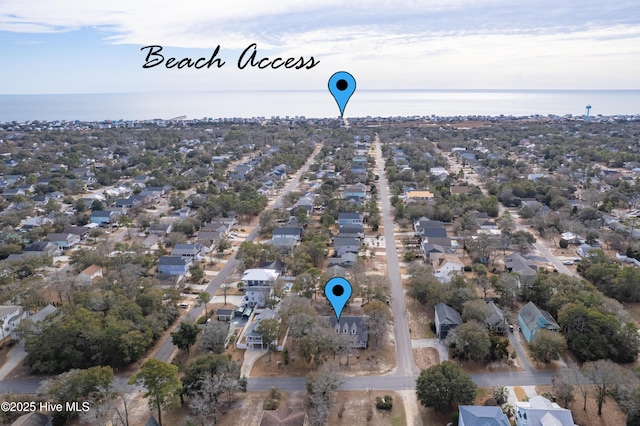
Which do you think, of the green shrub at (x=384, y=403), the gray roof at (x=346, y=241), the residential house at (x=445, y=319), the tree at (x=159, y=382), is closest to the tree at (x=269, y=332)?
the tree at (x=159, y=382)

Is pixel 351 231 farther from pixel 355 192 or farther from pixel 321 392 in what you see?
pixel 321 392

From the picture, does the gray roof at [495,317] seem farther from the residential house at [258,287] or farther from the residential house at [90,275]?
the residential house at [90,275]

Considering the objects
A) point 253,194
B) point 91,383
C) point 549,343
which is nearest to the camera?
point 91,383

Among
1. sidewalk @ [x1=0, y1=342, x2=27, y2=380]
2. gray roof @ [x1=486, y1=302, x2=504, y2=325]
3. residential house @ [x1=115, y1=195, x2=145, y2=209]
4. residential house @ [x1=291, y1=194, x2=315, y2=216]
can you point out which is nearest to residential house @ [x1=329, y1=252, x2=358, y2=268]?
gray roof @ [x1=486, y1=302, x2=504, y2=325]

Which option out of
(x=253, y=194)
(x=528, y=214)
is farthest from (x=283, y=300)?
(x=528, y=214)

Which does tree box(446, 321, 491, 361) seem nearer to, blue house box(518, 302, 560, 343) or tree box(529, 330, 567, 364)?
tree box(529, 330, 567, 364)

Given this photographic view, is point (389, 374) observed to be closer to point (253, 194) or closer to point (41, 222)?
point (253, 194)
